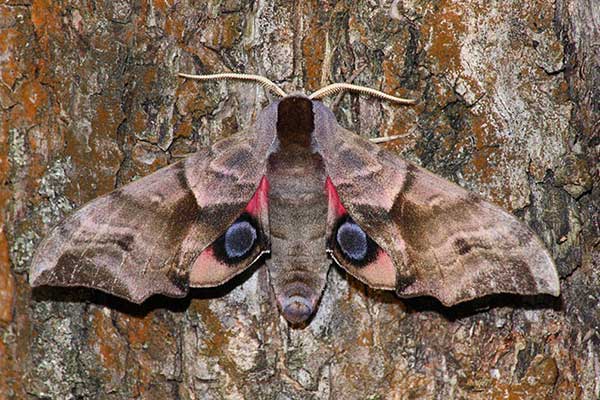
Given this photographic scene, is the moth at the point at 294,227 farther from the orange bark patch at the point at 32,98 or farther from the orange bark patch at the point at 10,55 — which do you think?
the orange bark patch at the point at 10,55

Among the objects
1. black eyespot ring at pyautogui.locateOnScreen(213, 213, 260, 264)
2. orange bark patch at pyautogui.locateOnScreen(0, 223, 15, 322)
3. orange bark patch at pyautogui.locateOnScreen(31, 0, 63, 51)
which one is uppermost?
orange bark patch at pyautogui.locateOnScreen(31, 0, 63, 51)


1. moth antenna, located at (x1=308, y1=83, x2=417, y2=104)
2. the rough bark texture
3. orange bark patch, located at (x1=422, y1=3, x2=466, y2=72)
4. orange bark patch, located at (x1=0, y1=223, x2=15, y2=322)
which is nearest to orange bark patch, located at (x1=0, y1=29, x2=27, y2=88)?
the rough bark texture

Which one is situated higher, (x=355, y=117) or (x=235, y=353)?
(x=355, y=117)

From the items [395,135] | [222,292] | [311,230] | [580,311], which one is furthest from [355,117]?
[580,311]

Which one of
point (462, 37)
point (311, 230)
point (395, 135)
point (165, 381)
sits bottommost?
point (165, 381)

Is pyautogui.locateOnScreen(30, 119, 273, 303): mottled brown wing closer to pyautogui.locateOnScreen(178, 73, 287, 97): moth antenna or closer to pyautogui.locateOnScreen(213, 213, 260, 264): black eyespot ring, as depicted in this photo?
pyautogui.locateOnScreen(213, 213, 260, 264): black eyespot ring

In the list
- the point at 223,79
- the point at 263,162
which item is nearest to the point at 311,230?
the point at 263,162

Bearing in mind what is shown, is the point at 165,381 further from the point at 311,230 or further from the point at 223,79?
the point at 223,79

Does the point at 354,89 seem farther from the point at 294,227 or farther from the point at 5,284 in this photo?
the point at 5,284
